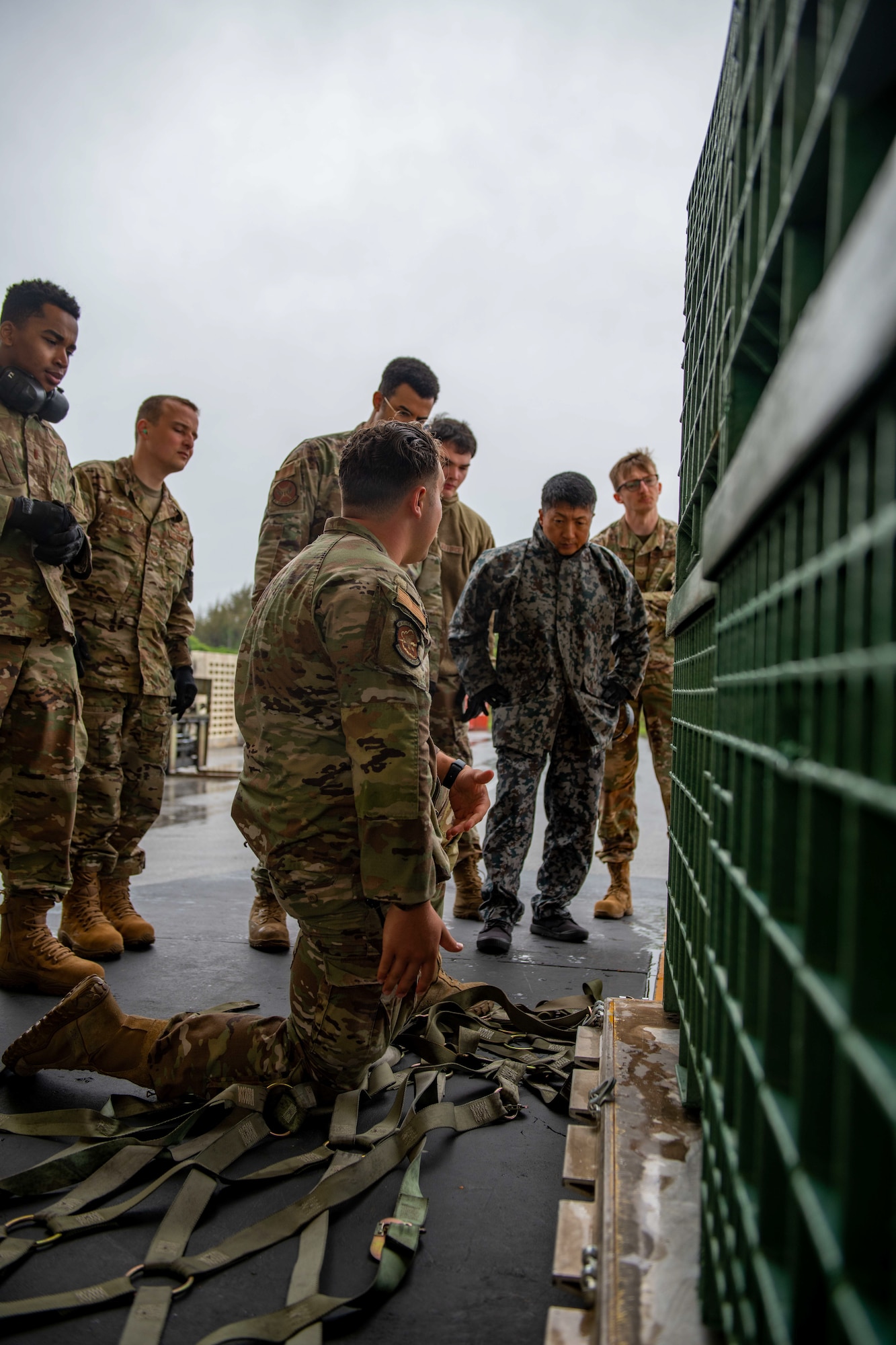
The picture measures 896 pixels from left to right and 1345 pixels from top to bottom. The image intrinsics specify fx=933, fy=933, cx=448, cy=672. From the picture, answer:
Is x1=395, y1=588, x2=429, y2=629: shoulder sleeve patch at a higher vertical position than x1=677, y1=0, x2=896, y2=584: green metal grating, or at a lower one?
lower

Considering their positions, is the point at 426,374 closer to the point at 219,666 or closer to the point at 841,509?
the point at 841,509

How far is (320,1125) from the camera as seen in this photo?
172 centimetres

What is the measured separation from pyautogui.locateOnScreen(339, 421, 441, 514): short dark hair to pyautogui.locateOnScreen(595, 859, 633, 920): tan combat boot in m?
2.36

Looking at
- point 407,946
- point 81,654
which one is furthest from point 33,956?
point 407,946

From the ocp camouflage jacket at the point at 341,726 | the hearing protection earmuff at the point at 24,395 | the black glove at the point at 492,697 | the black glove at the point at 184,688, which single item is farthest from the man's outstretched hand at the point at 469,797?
the hearing protection earmuff at the point at 24,395

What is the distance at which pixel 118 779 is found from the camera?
3109 mm

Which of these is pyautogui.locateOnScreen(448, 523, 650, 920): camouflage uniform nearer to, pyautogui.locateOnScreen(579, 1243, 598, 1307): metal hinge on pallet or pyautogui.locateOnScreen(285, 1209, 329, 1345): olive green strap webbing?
pyautogui.locateOnScreen(285, 1209, 329, 1345): olive green strap webbing

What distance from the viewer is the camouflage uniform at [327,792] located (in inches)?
63.5

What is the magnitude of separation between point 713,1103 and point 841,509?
2.20 feet

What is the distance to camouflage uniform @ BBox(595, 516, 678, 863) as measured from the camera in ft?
12.9

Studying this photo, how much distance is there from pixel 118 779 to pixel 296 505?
42.8 inches

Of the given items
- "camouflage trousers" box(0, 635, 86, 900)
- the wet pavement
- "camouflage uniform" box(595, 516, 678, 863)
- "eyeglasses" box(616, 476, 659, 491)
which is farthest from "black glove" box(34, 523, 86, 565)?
"eyeglasses" box(616, 476, 659, 491)

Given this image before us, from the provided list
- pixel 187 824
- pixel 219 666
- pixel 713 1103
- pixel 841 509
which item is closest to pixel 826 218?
pixel 841 509

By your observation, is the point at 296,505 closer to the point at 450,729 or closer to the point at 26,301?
the point at 26,301
